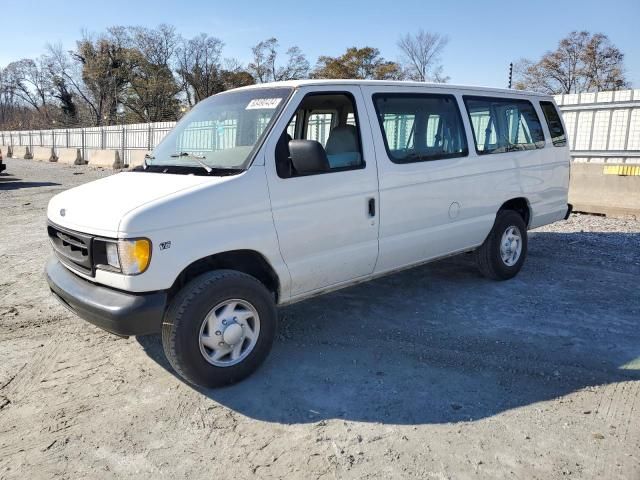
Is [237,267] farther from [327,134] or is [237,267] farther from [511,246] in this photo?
[511,246]

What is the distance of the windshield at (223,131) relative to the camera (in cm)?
365

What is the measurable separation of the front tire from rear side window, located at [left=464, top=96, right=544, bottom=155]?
2.96 m

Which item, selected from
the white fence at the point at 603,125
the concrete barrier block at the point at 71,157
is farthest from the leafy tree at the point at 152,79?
the white fence at the point at 603,125

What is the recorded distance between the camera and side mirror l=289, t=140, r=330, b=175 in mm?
3451

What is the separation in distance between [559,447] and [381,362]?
135 centimetres

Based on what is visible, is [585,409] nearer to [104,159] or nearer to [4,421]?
[4,421]

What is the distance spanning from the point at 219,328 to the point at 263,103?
5.71ft

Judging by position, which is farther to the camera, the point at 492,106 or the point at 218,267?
the point at 492,106

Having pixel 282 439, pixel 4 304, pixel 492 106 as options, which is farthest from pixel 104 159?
pixel 282 439

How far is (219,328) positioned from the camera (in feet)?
11.0

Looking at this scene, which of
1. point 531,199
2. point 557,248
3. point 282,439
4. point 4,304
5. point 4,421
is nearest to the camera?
point 282,439

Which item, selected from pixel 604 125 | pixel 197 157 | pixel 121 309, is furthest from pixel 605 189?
pixel 121 309

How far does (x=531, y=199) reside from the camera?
18.9ft

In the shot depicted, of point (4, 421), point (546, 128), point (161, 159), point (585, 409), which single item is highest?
point (546, 128)
